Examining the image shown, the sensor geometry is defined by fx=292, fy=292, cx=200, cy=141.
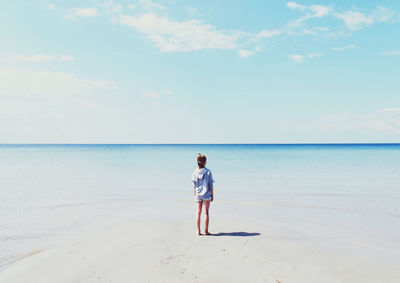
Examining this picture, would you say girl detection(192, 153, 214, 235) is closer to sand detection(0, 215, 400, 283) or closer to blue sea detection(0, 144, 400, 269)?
sand detection(0, 215, 400, 283)

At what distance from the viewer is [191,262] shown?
539 centimetres

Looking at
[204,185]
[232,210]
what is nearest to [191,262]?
[204,185]

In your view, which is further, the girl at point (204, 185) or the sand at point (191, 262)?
the girl at point (204, 185)

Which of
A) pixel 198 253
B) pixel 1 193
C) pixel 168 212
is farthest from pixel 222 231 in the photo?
pixel 1 193

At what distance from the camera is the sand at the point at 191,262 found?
16.0ft

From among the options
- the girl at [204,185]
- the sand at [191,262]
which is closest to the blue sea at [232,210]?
the sand at [191,262]

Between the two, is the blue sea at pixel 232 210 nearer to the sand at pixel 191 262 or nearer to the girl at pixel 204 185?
the sand at pixel 191 262

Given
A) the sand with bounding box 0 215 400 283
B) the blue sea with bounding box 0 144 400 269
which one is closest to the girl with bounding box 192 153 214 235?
the sand with bounding box 0 215 400 283

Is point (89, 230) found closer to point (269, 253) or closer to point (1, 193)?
point (269, 253)

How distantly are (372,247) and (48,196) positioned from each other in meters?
12.7

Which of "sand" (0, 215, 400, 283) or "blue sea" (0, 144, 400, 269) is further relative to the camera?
"blue sea" (0, 144, 400, 269)

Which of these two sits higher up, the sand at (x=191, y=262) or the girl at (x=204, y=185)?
the girl at (x=204, y=185)

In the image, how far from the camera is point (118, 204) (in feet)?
37.9

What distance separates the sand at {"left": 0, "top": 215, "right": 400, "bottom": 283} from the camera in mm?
4883
